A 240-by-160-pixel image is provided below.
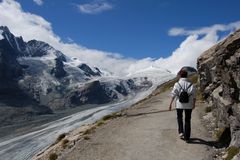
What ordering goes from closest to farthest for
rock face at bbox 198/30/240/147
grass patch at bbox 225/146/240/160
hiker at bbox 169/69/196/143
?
grass patch at bbox 225/146/240/160 < rock face at bbox 198/30/240/147 < hiker at bbox 169/69/196/143

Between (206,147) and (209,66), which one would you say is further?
(209,66)

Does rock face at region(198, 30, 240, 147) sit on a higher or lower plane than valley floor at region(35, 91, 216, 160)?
higher

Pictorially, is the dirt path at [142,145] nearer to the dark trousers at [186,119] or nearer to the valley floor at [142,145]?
the valley floor at [142,145]

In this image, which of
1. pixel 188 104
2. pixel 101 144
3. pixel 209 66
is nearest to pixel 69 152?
pixel 101 144

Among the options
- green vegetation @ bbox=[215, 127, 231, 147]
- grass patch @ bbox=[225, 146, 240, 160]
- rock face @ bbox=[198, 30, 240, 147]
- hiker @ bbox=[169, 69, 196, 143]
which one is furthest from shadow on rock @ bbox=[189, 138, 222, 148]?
grass patch @ bbox=[225, 146, 240, 160]

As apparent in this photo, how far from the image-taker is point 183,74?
2134 centimetres

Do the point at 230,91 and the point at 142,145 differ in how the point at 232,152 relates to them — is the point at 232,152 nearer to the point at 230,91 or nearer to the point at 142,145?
the point at 230,91

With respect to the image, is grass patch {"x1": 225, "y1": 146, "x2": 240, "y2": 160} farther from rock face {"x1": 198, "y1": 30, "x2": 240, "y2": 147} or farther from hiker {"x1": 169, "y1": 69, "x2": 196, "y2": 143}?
hiker {"x1": 169, "y1": 69, "x2": 196, "y2": 143}

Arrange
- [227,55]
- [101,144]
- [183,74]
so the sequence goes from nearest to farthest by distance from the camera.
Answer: [227,55]
[183,74]
[101,144]

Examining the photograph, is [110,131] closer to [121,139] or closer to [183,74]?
[121,139]

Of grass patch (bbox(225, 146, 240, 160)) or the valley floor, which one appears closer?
grass patch (bbox(225, 146, 240, 160))

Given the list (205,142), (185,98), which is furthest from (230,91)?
(205,142)

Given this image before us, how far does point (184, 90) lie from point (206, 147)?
314 cm

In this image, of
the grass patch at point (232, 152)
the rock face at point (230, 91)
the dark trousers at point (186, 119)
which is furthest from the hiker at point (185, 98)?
the grass patch at point (232, 152)
